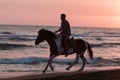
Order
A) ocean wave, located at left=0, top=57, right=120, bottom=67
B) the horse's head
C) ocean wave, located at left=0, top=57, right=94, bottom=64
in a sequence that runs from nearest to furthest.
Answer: the horse's head, ocean wave, located at left=0, top=57, right=94, bottom=64, ocean wave, located at left=0, top=57, right=120, bottom=67

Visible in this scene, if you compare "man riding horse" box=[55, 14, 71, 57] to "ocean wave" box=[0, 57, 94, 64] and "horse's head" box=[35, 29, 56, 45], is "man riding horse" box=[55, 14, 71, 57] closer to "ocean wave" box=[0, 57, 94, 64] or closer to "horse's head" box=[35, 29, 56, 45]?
"horse's head" box=[35, 29, 56, 45]

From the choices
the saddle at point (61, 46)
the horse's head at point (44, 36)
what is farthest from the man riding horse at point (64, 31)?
the horse's head at point (44, 36)

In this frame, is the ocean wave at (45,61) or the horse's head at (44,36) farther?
the ocean wave at (45,61)

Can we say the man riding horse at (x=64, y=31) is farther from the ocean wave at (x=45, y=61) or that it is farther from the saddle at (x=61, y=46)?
the ocean wave at (x=45, y=61)

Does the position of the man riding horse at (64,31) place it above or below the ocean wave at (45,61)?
above

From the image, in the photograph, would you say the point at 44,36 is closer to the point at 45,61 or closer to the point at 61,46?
the point at 61,46

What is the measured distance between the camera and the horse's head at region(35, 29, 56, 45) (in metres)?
16.1

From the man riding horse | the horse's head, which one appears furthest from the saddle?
the horse's head

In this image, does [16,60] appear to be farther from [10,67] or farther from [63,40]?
[63,40]

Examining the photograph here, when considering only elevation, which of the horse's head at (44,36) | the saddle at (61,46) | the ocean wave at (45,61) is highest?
the horse's head at (44,36)

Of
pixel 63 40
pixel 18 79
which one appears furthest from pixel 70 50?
pixel 18 79

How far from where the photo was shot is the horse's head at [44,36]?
1608 centimetres

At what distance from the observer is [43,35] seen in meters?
16.1

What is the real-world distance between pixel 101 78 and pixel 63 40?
2.41 metres
